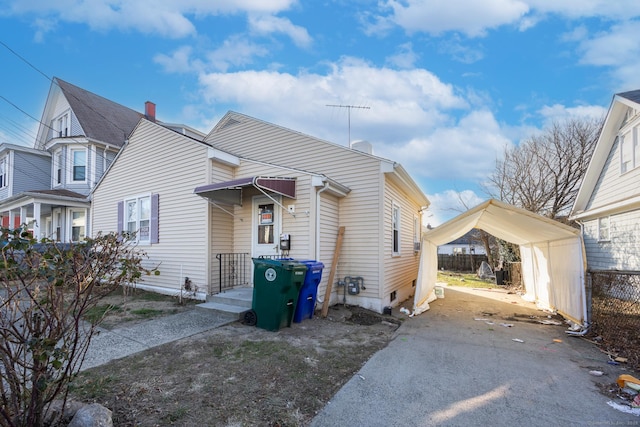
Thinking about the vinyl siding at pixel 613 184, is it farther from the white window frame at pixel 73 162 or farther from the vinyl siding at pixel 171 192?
the white window frame at pixel 73 162

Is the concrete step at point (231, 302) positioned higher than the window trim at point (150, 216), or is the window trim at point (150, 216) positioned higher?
the window trim at point (150, 216)

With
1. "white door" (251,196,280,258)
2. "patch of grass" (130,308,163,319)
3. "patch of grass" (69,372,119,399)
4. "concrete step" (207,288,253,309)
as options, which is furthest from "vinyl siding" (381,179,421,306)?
"patch of grass" (69,372,119,399)

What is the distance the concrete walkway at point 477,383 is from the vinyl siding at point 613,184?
18.4ft

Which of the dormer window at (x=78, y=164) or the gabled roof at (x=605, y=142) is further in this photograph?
the dormer window at (x=78, y=164)

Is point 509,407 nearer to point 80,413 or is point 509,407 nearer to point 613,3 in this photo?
point 80,413

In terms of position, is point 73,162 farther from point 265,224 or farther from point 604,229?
point 604,229

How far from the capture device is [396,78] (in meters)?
10.9

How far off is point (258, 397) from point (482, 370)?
307 centimetres

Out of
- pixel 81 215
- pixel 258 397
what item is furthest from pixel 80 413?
pixel 81 215

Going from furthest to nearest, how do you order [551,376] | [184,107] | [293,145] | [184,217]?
[184,107] < [293,145] < [184,217] < [551,376]

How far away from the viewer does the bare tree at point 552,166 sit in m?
16.1

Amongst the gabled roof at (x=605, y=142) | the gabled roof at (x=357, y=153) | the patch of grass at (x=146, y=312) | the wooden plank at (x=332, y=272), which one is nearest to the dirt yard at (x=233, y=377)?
the patch of grass at (x=146, y=312)

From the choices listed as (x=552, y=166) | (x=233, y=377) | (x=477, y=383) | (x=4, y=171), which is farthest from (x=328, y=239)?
(x=4, y=171)

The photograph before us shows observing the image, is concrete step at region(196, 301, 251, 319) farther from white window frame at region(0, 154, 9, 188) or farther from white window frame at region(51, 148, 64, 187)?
white window frame at region(0, 154, 9, 188)
